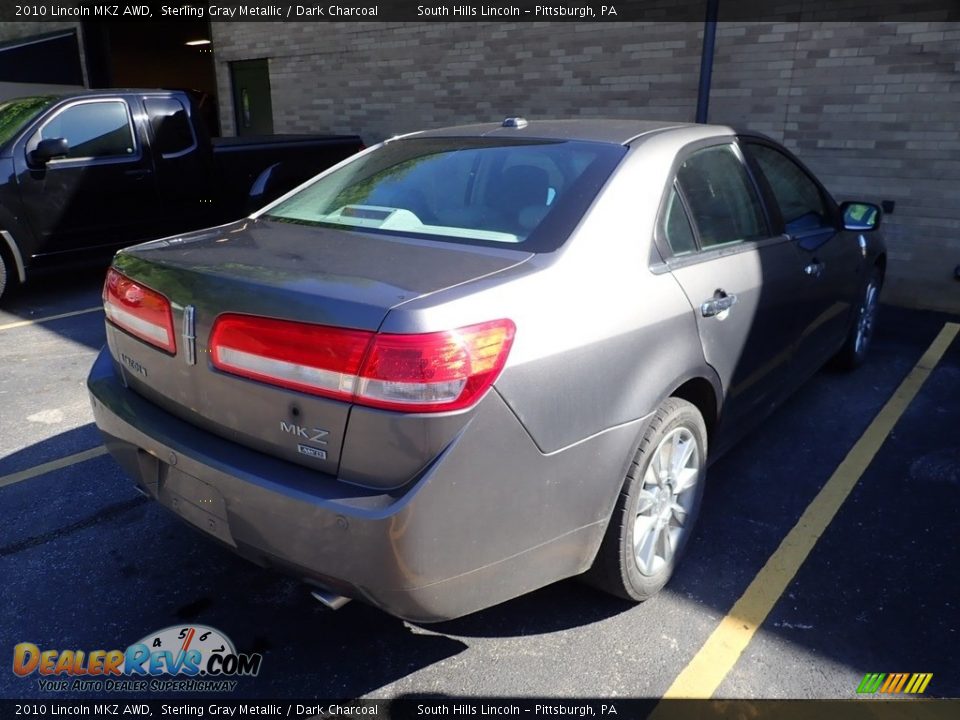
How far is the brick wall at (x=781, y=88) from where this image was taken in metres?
6.70

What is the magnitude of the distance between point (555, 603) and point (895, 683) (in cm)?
110

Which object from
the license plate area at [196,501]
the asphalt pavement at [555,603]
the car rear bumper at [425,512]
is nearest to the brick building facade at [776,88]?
the asphalt pavement at [555,603]

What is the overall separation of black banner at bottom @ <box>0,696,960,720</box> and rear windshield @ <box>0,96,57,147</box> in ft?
18.1

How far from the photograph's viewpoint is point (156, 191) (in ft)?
23.8

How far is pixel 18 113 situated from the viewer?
261 inches

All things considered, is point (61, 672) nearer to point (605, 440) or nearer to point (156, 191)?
point (605, 440)

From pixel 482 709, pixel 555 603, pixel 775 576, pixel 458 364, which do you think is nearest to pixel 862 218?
pixel 775 576

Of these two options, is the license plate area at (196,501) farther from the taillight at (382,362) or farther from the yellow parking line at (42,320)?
the yellow parking line at (42,320)

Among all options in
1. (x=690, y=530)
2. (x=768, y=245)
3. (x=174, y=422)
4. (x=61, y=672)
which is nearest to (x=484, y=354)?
(x=174, y=422)

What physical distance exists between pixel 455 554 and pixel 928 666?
5.43ft

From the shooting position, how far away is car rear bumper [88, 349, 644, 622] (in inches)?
76.2

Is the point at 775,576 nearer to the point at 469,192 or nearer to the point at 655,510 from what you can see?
the point at 655,510

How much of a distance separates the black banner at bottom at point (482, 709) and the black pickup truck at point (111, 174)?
4496mm

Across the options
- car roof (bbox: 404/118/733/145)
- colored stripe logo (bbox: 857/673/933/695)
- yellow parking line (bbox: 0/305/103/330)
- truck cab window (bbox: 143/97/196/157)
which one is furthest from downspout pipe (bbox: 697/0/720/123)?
colored stripe logo (bbox: 857/673/933/695)
